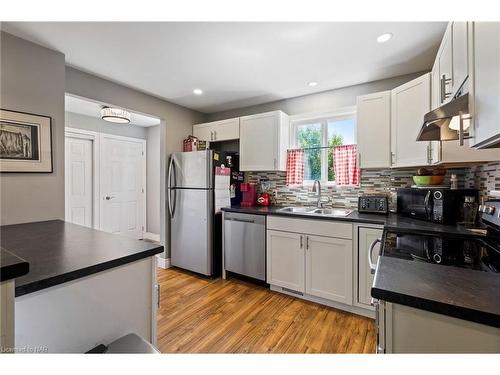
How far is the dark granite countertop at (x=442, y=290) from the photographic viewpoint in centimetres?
55

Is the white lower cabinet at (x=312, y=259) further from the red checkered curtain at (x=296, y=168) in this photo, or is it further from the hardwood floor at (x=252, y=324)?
the red checkered curtain at (x=296, y=168)

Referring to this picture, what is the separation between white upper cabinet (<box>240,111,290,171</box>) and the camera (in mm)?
2838

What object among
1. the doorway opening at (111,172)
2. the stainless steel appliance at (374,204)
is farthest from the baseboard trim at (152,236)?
the stainless steel appliance at (374,204)

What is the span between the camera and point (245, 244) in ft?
8.70

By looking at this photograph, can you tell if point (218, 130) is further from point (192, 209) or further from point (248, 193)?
point (192, 209)

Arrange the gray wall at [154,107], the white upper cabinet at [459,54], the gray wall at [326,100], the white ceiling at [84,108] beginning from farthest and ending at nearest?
1. the white ceiling at [84,108]
2. the gray wall at [326,100]
3. the gray wall at [154,107]
4. the white upper cabinet at [459,54]

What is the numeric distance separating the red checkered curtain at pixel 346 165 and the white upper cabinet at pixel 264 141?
65 cm

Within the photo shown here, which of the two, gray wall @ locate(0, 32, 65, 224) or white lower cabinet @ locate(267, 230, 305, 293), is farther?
white lower cabinet @ locate(267, 230, 305, 293)

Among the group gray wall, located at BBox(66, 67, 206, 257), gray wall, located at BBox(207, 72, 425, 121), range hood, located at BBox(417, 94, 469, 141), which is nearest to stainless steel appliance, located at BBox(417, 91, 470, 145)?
range hood, located at BBox(417, 94, 469, 141)

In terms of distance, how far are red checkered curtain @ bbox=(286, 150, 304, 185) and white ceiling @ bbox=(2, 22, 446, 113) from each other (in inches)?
31.5

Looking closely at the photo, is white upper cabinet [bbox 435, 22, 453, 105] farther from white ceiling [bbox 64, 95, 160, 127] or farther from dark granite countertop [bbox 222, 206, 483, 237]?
white ceiling [bbox 64, 95, 160, 127]

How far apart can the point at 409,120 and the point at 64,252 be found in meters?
2.59
